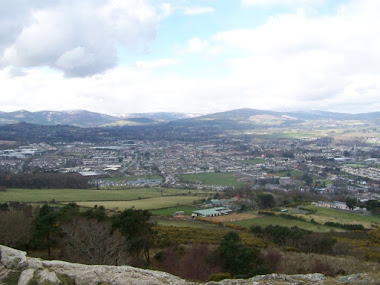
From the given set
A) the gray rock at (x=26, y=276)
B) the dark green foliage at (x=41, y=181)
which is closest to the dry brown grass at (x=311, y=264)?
the gray rock at (x=26, y=276)

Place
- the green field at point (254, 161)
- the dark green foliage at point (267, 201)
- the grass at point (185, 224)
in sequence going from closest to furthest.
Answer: the grass at point (185, 224), the dark green foliage at point (267, 201), the green field at point (254, 161)

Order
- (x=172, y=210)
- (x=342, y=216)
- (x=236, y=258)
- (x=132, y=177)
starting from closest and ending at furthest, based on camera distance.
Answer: (x=236, y=258), (x=342, y=216), (x=172, y=210), (x=132, y=177)

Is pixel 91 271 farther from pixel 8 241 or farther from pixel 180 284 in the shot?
pixel 8 241

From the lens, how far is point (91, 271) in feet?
26.9

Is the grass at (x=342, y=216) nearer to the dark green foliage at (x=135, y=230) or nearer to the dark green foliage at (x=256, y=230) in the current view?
the dark green foliage at (x=256, y=230)

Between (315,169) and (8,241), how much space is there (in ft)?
239

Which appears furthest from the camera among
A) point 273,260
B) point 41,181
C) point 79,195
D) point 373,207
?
point 41,181

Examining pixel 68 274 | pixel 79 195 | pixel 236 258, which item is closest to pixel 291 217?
pixel 236 258

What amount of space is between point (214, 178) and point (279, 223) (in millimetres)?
36001

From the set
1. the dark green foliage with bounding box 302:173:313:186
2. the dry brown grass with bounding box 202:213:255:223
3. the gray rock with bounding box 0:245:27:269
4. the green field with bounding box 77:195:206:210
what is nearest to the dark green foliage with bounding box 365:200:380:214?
the dry brown grass with bounding box 202:213:255:223

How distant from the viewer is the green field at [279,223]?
30.0 metres

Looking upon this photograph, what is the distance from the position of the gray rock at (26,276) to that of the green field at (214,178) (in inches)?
2084

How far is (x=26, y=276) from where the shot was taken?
7.58m

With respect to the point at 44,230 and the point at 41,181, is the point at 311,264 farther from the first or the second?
the point at 41,181
